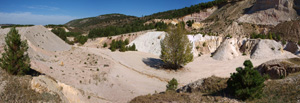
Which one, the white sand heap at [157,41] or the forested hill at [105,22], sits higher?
the forested hill at [105,22]

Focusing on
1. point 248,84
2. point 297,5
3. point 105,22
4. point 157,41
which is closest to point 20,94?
point 248,84

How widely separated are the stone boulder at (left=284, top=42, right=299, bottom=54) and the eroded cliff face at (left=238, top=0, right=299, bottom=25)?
12917mm

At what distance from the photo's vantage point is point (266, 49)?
91.0 feet

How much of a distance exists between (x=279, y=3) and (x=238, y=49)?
64.1ft

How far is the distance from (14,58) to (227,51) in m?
26.0

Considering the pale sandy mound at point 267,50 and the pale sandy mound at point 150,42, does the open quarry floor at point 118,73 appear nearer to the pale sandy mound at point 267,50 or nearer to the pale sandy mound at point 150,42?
the pale sandy mound at point 267,50

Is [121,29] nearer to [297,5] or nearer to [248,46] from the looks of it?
[248,46]

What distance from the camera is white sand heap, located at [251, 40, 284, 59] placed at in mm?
27094

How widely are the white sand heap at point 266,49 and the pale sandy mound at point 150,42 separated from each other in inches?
585

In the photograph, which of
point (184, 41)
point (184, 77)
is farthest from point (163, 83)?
point (184, 41)

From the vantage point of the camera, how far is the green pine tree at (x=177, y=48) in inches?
933

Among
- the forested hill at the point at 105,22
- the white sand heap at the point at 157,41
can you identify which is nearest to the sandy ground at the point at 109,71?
the white sand heap at the point at 157,41

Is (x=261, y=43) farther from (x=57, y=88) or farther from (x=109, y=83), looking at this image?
(x=57, y=88)

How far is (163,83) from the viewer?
802 inches
